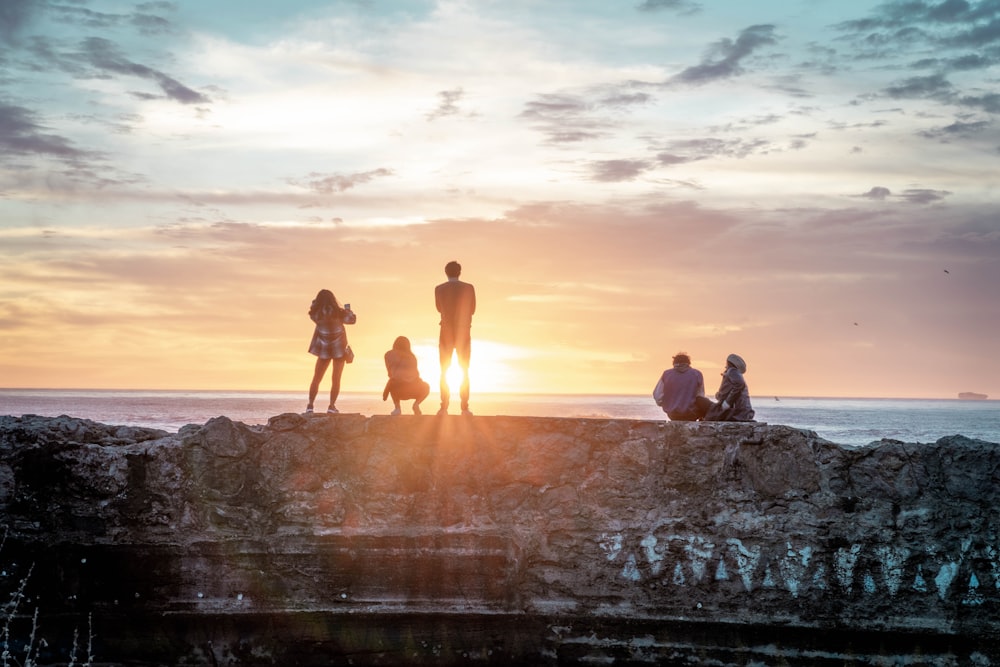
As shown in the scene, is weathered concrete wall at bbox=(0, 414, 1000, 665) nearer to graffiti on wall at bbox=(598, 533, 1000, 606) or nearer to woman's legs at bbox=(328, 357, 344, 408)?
graffiti on wall at bbox=(598, 533, 1000, 606)

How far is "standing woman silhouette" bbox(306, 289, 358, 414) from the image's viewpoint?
461 inches

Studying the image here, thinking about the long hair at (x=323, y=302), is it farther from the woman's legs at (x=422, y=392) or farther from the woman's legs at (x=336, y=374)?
the woman's legs at (x=422, y=392)

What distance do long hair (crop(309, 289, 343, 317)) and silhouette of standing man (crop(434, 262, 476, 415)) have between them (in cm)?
166

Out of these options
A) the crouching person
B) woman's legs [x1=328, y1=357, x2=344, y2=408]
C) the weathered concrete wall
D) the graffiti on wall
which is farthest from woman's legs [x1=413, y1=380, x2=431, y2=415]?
the graffiti on wall

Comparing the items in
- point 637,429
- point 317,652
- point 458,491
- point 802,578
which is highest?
point 637,429

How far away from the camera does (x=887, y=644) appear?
28.2ft

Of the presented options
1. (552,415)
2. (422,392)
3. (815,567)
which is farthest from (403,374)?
(552,415)

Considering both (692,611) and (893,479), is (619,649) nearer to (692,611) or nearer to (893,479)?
(692,611)

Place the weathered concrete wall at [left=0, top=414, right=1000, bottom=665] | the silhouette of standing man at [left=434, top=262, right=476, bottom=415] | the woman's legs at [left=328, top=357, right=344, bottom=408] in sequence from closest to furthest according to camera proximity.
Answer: the weathered concrete wall at [left=0, top=414, right=1000, bottom=665] < the silhouette of standing man at [left=434, top=262, right=476, bottom=415] < the woman's legs at [left=328, top=357, right=344, bottom=408]

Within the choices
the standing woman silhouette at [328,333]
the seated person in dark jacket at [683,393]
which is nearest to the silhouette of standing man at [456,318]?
the standing woman silhouette at [328,333]

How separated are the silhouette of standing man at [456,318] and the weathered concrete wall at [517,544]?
1.19 metres

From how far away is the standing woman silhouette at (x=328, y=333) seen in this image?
1172cm

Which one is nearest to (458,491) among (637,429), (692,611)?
(637,429)

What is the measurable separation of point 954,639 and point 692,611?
2227 mm
